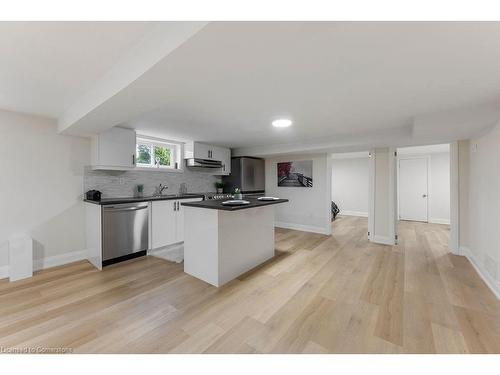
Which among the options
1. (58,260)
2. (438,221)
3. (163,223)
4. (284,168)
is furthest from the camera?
(438,221)

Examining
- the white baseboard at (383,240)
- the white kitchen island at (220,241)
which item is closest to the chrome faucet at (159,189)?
the white kitchen island at (220,241)

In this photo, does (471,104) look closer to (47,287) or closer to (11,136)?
(47,287)

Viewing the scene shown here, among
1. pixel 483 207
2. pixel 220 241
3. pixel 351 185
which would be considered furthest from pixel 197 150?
pixel 351 185

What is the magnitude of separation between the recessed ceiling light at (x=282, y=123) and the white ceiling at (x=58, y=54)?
1949mm

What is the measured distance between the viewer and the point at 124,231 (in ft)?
9.98

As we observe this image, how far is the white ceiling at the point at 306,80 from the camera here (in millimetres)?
1116

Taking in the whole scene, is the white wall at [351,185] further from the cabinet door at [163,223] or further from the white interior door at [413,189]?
the cabinet door at [163,223]

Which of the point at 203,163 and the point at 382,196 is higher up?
the point at 203,163

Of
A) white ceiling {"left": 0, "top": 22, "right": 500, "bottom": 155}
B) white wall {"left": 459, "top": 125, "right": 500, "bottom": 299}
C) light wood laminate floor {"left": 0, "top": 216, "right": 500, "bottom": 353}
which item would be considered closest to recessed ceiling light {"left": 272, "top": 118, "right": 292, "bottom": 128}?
white ceiling {"left": 0, "top": 22, "right": 500, "bottom": 155}

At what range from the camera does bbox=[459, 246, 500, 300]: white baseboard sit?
215 centimetres

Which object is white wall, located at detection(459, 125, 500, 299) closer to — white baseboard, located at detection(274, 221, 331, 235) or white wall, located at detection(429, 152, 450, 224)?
white baseboard, located at detection(274, 221, 331, 235)

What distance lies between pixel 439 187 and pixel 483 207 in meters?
4.22

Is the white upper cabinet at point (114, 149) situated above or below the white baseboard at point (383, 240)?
above

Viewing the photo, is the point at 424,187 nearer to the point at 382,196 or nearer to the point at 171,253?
the point at 382,196
